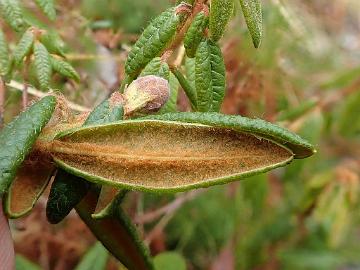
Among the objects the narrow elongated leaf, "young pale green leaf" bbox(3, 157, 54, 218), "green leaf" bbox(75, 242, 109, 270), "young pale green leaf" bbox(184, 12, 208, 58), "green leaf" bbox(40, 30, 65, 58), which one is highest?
"young pale green leaf" bbox(184, 12, 208, 58)

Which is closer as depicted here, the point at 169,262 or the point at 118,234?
the point at 118,234

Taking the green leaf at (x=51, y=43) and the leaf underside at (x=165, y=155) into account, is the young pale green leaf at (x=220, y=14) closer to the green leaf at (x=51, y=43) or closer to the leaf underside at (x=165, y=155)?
the leaf underside at (x=165, y=155)

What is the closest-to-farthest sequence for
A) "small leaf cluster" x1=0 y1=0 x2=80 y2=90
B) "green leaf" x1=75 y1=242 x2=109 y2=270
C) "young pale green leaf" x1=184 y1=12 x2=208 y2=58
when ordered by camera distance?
"young pale green leaf" x1=184 y1=12 x2=208 y2=58
"small leaf cluster" x1=0 y1=0 x2=80 y2=90
"green leaf" x1=75 y1=242 x2=109 y2=270

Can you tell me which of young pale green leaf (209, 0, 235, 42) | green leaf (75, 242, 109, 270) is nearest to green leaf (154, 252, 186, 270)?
green leaf (75, 242, 109, 270)

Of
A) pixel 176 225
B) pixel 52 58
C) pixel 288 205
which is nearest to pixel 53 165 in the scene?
pixel 52 58

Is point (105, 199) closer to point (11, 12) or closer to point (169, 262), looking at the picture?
point (11, 12)

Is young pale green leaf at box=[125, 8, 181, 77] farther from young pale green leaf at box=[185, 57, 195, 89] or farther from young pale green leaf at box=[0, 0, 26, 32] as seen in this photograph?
young pale green leaf at box=[0, 0, 26, 32]

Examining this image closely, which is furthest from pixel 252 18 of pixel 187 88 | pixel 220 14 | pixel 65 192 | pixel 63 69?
pixel 63 69

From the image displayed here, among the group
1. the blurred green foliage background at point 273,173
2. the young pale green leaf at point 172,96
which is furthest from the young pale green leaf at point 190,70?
the blurred green foliage background at point 273,173
